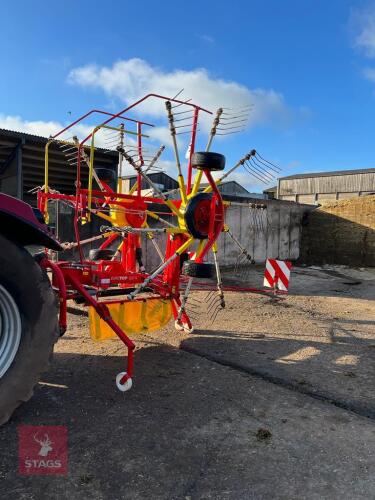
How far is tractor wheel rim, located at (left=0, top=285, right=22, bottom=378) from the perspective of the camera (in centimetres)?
281

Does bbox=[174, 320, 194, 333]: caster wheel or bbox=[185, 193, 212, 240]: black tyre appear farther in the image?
bbox=[174, 320, 194, 333]: caster wheel

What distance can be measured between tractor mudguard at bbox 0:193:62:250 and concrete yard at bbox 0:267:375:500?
1.31m

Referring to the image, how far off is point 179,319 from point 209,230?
1.48 meters

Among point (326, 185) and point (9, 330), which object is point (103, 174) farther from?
point (326, 185)

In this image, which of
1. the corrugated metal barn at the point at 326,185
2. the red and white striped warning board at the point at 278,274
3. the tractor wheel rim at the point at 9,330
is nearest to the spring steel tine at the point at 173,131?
the tractor wheel rim at the point at 9,330

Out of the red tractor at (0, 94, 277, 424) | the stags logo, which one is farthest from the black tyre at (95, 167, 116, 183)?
the stags logo

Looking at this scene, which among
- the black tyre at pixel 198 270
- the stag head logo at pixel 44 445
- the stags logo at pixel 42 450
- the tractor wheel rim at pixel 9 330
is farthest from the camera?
the black tyre at pixel 198 270

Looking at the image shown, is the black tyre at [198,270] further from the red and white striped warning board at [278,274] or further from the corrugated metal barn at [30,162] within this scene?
the corrugated metal barn at [30,162]

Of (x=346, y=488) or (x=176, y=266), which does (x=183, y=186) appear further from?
(x=346, y=488)

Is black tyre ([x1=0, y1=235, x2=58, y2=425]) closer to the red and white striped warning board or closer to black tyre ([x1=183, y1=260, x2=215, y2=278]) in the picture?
black tyre ([x1=183, y1=260, x2=215, y2=278])

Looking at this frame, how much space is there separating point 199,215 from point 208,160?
1.89ft

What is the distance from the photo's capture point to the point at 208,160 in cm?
420

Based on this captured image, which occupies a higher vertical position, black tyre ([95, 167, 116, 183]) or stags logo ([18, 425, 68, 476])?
black tyre ([95, 167, 116, 183])

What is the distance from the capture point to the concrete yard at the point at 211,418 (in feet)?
7.99
